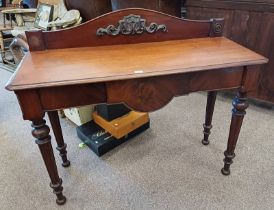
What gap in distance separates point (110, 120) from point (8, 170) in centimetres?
68

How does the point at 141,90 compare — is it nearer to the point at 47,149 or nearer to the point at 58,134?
the point at 47,149

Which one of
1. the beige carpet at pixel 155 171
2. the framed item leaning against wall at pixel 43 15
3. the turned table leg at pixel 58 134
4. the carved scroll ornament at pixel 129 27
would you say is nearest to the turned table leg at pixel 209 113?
the beige carpet at pixel 155 171

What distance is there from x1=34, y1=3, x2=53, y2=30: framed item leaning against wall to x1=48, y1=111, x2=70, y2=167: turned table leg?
68.1 inches

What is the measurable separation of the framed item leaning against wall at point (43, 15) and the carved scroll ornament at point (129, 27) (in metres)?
1.82

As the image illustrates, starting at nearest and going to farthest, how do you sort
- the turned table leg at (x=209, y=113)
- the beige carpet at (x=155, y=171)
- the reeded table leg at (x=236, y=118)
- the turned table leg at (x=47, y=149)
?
1. the turned table leg at (x=47, y=149)
2. the reeded table leg at (x=236, y=118)
3. the beige carpet at (x=155, y=171)
4. the turned table leg at (x=209, y=113)

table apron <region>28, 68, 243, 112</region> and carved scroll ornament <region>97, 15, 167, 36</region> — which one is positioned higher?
carved scroll ornament <region>97, 15, 167, 36</region>

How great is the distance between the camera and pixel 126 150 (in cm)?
157

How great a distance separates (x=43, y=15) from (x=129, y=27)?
2048mm

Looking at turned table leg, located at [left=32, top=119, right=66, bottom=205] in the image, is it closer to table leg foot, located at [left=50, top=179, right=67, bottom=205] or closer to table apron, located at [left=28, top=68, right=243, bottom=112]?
table leg foot, located at [left=50, top=179, right=67, bottom=205]

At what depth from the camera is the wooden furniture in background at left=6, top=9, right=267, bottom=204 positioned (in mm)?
850

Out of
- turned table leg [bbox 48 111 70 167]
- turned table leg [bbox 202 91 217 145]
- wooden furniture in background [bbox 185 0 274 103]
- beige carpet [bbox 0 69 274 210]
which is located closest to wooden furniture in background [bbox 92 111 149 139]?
beige carpet [bbox 0 69 274 210]

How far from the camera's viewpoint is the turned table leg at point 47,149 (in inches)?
36.7

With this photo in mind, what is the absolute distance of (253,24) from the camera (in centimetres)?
177

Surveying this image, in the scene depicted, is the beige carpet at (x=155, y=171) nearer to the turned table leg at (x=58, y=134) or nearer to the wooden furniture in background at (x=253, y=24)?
the turned table leg at (x=58, y=134)
